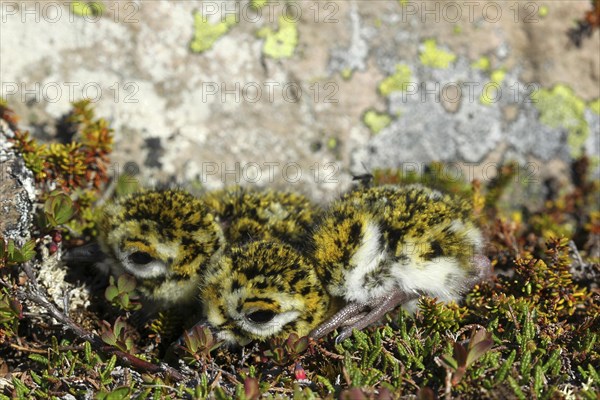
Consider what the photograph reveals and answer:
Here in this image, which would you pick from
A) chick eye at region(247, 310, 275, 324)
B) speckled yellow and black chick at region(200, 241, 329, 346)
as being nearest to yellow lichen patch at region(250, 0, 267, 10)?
speckled yellow and black chick at region(200, 241, 329, 346)

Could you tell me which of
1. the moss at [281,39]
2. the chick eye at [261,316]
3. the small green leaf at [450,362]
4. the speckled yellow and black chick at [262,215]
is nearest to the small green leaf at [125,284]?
the speckled yellow and black chick at [262,215]

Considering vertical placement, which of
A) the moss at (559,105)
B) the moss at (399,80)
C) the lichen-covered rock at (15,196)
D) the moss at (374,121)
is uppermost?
the moss at (399,80)

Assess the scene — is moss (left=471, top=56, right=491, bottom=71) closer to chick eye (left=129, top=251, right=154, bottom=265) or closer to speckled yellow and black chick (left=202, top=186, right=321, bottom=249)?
speckled yellow and black chick (left=202, top=186, right=321, bottom=249)

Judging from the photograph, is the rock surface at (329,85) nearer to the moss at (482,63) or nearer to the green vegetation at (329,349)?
the moss at (482,63)

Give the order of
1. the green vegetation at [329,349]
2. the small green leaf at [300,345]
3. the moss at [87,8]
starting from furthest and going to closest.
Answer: the moss at [87,8]
the small green leaf at [300,345]
the green vegetation at [329,349]

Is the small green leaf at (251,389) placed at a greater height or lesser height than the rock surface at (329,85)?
lesser
